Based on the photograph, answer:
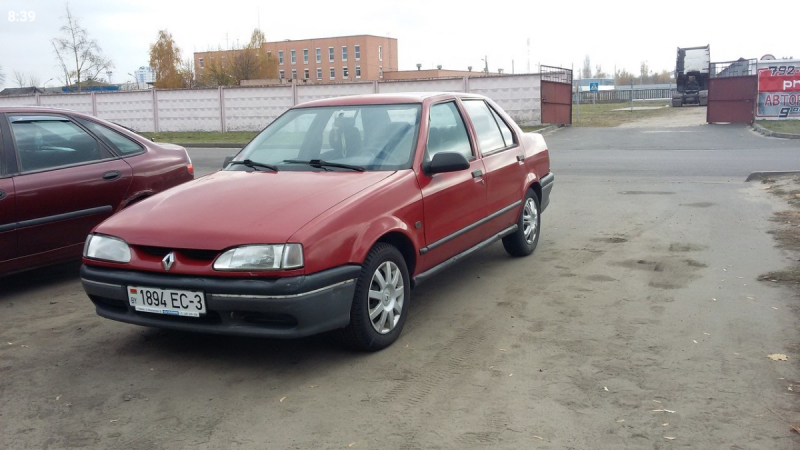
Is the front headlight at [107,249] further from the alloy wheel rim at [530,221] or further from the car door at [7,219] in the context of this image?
the alloy wheel rim at [530,221]

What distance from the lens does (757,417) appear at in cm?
358

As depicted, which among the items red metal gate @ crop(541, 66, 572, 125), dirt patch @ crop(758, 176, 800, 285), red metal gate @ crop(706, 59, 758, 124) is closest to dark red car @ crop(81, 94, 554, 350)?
dirt patch @ crop(758, 176, 800, 285)

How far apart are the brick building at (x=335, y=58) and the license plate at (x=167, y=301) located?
109 m

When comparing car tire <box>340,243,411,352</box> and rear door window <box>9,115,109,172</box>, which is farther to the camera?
rear door window <box>9,115,109,172</box>

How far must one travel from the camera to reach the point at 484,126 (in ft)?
21.3

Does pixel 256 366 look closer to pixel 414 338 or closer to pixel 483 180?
pixel 414 338

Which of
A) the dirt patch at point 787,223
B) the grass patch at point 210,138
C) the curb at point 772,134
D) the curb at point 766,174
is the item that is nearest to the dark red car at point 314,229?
the dirt patch at point 787,223

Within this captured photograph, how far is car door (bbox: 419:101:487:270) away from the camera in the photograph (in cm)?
523

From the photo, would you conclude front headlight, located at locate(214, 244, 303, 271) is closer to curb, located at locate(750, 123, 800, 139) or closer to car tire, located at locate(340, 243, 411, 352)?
car tire, located at locate(340, 243, 411, 352)

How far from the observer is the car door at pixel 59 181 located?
6031 mm

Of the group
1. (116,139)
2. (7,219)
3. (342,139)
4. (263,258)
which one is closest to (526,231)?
(342,139)

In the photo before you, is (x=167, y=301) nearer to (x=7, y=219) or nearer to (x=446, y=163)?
(x=446, y=163)

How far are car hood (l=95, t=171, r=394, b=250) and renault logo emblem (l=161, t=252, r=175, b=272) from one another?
6 cm

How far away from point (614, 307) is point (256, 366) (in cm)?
262
